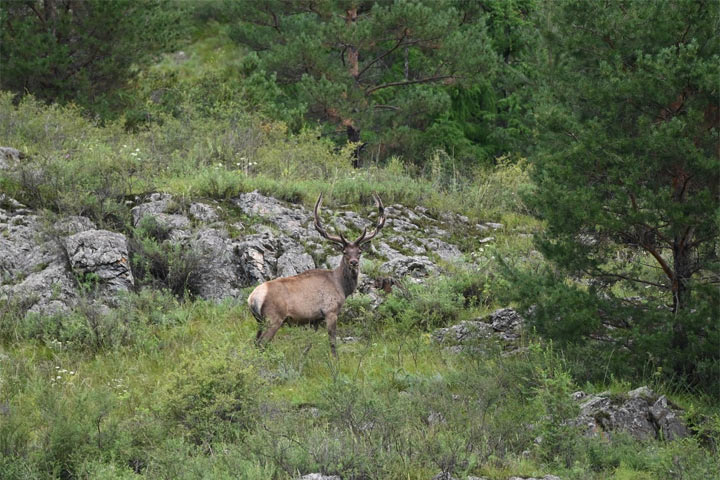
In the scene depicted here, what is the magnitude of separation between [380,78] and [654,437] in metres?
18.0

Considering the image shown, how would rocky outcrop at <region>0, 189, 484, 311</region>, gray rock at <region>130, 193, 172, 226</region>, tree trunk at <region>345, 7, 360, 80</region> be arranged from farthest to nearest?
tree trunk at <region>345, 7, 360, 80</region> < gray rock at <region>130, 193, 172, 226</region> < rocky outcrop at <region>0, 189, 484, 311</region>

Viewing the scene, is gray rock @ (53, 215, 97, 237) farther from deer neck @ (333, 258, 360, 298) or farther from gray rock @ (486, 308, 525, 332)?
gray rock @ (486, 308, 525, 332)

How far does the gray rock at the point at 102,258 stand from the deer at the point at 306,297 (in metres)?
2.56

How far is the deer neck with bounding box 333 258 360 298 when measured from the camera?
11773 millimetres

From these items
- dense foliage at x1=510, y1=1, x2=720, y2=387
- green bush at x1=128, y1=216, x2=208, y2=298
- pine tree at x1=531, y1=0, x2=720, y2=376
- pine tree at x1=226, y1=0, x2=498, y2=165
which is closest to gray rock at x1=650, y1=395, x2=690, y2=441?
dense foliage at x1=510, y1=1, x2=720, y2=387

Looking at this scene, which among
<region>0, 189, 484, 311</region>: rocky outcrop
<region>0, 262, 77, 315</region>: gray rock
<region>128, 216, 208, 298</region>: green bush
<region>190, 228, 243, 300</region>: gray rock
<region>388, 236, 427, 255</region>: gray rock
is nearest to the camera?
<region>0, 262, 77, 315</region>: gray rock

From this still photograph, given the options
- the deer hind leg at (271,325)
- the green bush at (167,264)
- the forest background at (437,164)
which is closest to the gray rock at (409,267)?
the forest background at (437,164)

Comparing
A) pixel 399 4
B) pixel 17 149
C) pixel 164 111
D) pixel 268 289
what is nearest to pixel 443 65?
pixel 399 4

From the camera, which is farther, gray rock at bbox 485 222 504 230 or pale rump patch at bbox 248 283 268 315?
gray rock at bbox 485 222 504 230

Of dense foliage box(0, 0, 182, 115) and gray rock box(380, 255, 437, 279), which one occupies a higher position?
dense foliage box(0, 0, 182, 115)

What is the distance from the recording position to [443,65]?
22922 millimetres

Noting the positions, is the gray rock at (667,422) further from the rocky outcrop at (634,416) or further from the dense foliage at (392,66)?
the dense foliage at (392,66)

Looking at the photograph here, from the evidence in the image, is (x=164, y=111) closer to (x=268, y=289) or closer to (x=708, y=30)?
(x=268, y=289)

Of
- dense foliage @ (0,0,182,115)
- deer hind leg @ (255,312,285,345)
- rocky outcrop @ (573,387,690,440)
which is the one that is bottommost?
deer hind leg @ (255,312,285,345)
